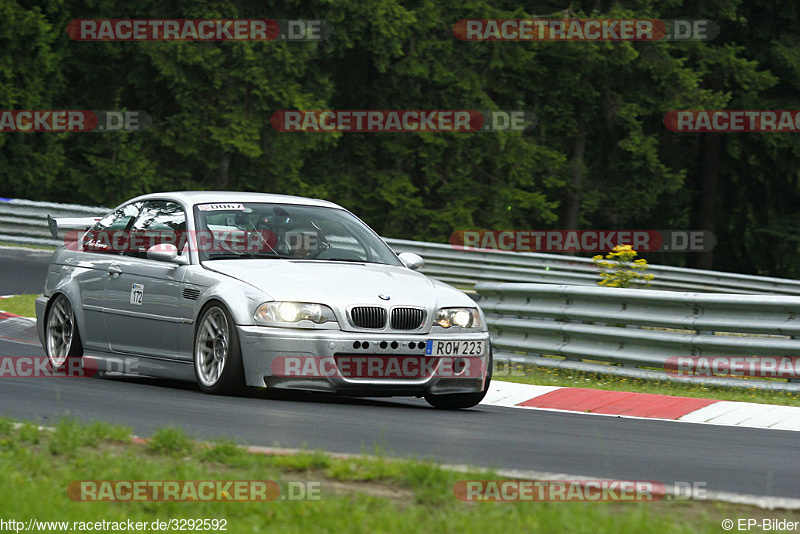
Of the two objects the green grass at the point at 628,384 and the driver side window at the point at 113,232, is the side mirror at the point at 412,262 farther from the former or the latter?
the driver side window at the point at 113,232

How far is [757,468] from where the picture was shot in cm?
691

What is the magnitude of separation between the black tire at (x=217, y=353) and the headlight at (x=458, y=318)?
1394mm

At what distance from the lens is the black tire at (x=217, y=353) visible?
29.3 ft

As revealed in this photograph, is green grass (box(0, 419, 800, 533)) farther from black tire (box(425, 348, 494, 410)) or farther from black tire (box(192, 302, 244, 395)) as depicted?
black tire (box(425, 348, 494, 410))

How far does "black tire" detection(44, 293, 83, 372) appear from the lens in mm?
10766

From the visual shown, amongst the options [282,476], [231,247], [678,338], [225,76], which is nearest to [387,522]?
[282,476]

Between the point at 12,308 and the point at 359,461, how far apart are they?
11018 mm

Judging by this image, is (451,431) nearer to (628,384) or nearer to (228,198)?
(228,198)

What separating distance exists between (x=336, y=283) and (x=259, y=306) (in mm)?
582

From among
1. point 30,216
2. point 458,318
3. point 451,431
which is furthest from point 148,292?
point 30,216

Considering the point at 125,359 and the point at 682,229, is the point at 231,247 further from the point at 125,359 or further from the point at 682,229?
the point at 682,229

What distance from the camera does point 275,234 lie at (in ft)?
32.9

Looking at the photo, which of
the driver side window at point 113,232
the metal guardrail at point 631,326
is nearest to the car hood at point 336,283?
the driver side window at point 113,232

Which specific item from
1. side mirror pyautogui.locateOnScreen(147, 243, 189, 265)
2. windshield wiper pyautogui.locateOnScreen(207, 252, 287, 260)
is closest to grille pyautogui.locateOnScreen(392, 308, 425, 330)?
windshield wiper pyautogui.locateOnScreen(207, 252, 287, 260)
